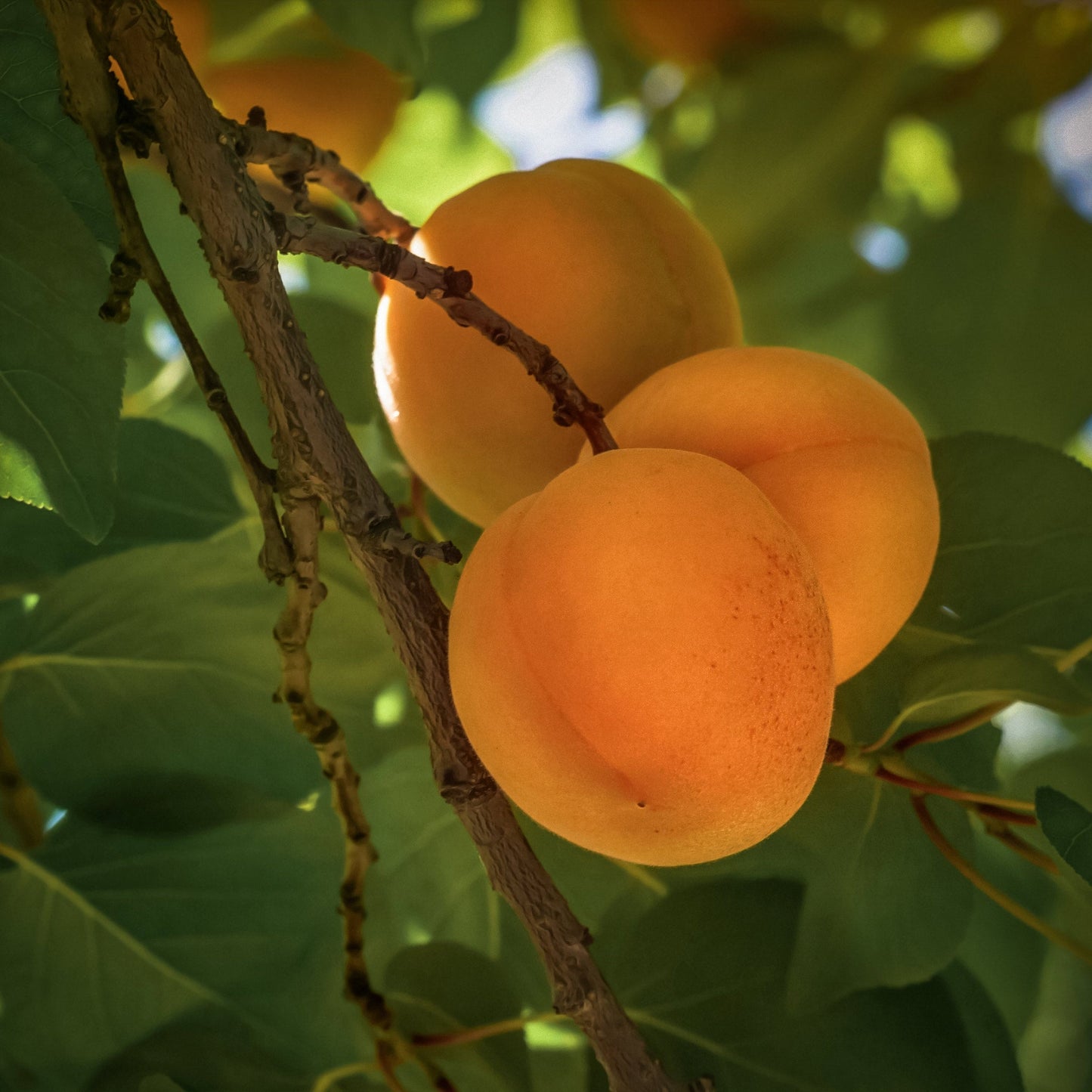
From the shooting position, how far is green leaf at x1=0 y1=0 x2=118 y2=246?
456 mm

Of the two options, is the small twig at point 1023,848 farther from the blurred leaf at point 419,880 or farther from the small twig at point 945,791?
the blurred leaf at point 419,880

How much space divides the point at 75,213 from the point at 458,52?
0.41m

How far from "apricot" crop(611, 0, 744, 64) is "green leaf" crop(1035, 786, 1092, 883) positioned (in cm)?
51

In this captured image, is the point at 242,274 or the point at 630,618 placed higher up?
Result: the point at 242,274

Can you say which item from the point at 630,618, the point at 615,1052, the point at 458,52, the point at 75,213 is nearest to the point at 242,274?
the point at 75,213

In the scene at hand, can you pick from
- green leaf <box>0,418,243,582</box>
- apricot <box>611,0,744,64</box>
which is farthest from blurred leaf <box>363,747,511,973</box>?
apricot <box>611,0,744,64</box>

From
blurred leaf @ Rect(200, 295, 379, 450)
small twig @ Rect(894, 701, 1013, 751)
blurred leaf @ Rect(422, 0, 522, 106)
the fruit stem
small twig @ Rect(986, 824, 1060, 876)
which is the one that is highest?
blurred leaf @ Rect(422, 0, 522, 106)

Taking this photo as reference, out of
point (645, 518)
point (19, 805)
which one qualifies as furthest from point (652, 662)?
point (19, 805)

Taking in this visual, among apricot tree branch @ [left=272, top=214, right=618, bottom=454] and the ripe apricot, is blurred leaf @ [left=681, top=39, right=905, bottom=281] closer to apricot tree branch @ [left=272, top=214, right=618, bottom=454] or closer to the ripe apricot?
the ripe apricot

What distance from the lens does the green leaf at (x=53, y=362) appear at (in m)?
0.44

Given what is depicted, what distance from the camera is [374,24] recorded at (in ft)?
2.14

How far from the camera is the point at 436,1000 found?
64cm

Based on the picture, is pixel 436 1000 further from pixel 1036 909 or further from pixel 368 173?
pixel 368 173

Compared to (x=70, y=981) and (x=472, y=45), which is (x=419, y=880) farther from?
(x=472, y=45)
